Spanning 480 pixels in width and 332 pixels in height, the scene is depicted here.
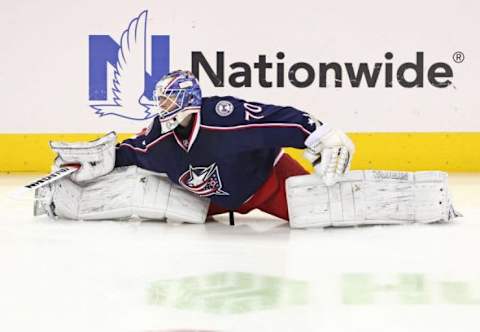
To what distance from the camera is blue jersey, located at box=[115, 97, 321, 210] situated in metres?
3.64

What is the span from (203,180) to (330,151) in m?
0.53

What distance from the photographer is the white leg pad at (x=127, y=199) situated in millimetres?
3959

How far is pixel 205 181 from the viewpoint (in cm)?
374

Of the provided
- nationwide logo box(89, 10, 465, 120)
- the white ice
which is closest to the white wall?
nationwide logo box(89, 10, 465, 120)

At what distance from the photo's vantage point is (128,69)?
21.2ft

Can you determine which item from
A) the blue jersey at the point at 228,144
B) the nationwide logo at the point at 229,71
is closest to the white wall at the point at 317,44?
the nationwide logo at the point at 229,71

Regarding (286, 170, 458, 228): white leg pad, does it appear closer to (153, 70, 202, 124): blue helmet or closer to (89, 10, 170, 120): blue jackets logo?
(153, 70, 202, 124): blue helmet

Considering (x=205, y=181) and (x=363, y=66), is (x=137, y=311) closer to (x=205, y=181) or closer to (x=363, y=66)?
(x=205, y=181)

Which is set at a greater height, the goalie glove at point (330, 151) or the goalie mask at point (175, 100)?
the goalie mask at point (175, 100)

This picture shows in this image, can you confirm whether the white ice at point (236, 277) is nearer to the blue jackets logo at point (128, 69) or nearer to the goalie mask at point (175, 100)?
the goalie mask at point (175, 100)

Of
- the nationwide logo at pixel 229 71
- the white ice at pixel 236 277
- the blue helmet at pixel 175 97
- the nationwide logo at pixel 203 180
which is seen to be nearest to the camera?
the white ice at pixel 236 277

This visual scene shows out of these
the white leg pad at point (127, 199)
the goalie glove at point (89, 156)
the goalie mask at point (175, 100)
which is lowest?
the white leg pad at point (127, 199)

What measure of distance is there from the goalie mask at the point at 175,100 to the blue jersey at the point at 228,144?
6 cm

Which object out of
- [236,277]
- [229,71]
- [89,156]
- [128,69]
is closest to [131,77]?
[128,69]
